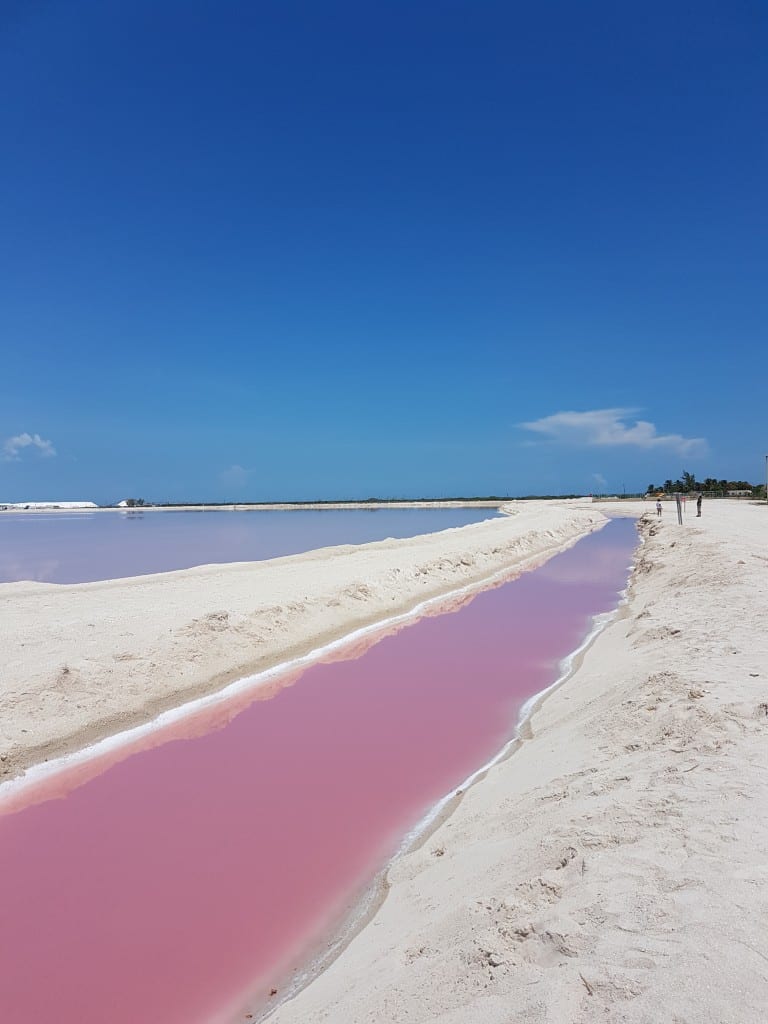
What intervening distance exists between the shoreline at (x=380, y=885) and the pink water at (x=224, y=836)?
10 centimetres

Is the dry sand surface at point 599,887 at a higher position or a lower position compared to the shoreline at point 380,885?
higher

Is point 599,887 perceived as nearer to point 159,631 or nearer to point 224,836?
point 224,836

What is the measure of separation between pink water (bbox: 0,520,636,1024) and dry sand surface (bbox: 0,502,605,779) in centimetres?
82

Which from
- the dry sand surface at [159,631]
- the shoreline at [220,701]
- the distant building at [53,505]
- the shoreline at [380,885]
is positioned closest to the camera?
the shoreline at [380,885]

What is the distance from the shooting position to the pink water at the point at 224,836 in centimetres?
357

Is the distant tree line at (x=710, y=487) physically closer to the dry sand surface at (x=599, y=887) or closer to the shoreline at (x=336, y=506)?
the shoreline at (x=336, y=506)

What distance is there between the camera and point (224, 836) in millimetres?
4980

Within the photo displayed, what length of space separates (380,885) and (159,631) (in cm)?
666

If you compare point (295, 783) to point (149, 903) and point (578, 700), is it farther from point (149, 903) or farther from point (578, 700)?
point (578, 700)

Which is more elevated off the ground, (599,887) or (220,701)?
(599,887)

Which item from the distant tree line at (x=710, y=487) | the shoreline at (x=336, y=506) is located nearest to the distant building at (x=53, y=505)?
the shoreline at (x=336, y=506)

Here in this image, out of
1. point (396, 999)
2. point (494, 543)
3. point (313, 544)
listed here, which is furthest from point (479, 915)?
point (313, 544)

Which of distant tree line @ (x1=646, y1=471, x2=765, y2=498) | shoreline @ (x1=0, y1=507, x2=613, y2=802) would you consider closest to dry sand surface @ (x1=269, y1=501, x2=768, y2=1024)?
shoreline @ (x1=0, y1=507, x2=613, y2=802)

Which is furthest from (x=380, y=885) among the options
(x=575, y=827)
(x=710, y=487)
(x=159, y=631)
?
(x=710, y=487)
